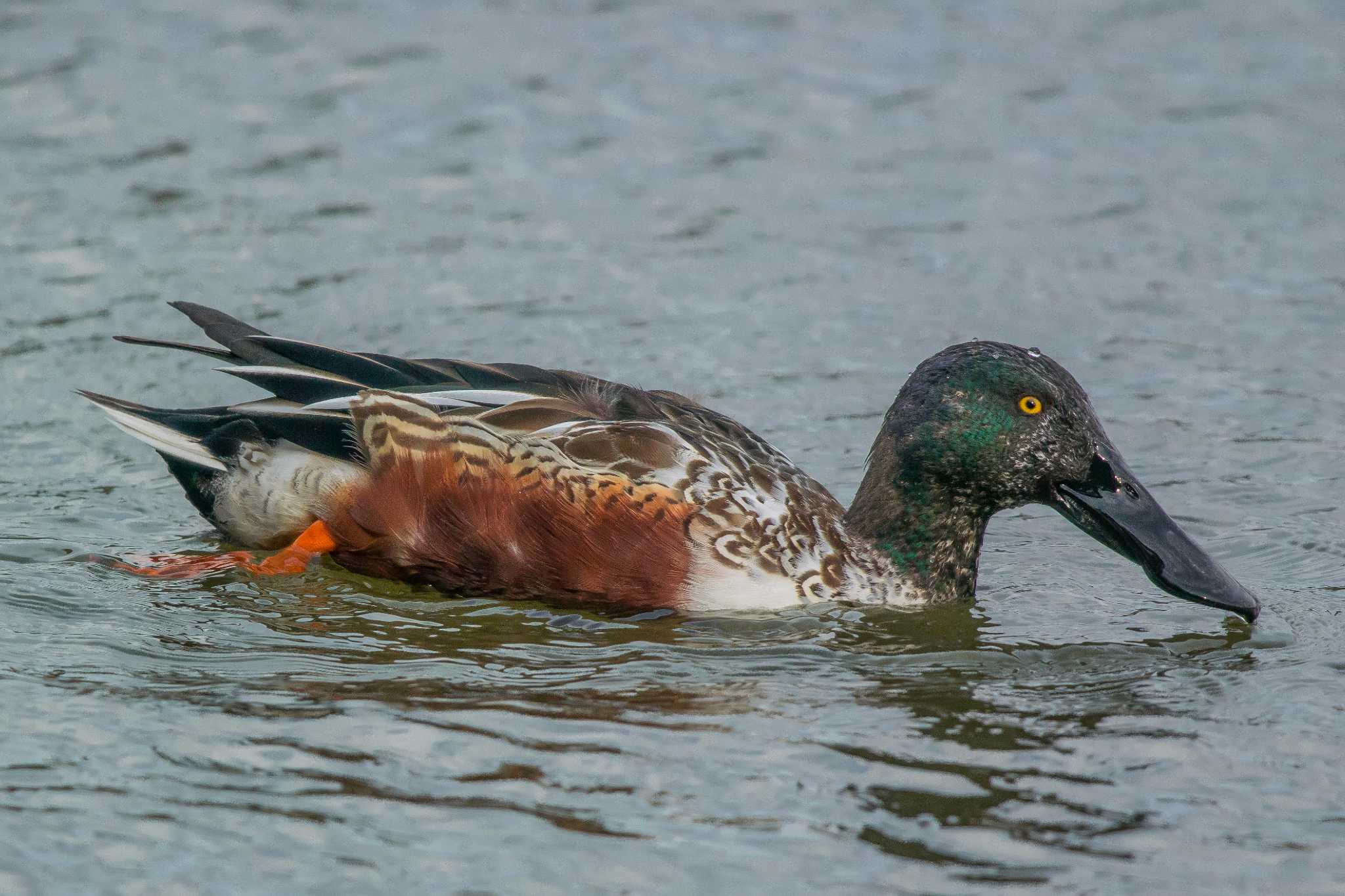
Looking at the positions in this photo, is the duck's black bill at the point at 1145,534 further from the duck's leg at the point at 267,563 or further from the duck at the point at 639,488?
the duck's leg at the point at 267,563

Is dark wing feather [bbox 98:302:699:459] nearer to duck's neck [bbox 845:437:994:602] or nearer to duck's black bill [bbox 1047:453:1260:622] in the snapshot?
duck's neck [bbox 845:437:994:602]

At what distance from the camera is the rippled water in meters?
5.42

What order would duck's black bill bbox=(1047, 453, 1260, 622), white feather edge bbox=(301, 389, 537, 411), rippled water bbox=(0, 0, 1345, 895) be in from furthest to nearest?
white feather edge bbox=(301, 389, 537, 411) → duck's black bill bbox=(1047, 453, 1260, 622) → rippled water bbox=(0, 0, 1345, 895)

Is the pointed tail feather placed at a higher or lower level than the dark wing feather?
lower

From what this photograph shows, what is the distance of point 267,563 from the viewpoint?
7590mm

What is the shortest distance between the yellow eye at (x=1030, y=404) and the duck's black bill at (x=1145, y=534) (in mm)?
317

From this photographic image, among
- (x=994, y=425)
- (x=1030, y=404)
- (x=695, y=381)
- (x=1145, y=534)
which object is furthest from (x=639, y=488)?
(x=695, y=381)

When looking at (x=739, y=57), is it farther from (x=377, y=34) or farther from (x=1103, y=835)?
(x=1103, y=835)

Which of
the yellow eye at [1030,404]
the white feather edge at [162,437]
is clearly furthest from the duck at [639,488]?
the white feather edge at [162,437]

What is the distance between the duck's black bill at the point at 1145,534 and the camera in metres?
6.99

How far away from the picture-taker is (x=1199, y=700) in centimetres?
641

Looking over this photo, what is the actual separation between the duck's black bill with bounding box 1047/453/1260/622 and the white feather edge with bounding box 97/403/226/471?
359 cm

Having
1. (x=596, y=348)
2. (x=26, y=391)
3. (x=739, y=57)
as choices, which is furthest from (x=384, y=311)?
(x=739, y=57)

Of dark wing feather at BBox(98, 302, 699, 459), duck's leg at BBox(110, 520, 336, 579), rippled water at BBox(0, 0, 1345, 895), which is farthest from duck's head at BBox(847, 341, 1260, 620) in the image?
duck's leg at BBox(110, 520, 336, 579)
